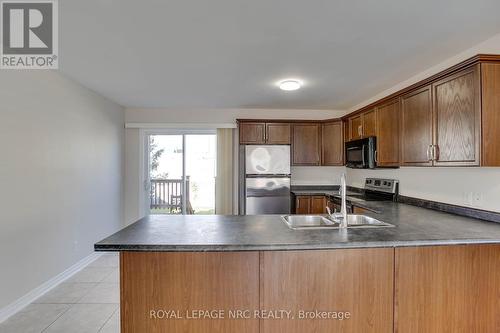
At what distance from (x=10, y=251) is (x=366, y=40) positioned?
3739 millimetres

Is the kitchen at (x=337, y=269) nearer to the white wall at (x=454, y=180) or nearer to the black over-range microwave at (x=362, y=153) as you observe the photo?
the white wall at (x=454, y=180)

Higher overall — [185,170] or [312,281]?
[185,170]

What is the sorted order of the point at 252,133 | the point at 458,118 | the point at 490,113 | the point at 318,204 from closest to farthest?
the point at 490,113 → the point at 458,118 → the point at 318,204 → the point at 252,133

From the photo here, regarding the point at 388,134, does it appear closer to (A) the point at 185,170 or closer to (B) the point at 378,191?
(B) the point at 378,191

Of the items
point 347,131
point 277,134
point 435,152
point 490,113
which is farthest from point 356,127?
point 490,113

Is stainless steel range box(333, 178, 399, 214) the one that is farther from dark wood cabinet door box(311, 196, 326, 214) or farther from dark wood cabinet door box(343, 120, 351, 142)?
dark wood cabinet door box(343, 120, 351, 142)

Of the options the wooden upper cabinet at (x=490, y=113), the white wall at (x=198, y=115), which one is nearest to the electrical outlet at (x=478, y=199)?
the wooden upper cabinet at (x=490, y=113)

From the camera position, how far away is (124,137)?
16.6ft

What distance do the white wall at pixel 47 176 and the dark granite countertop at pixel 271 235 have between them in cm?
141

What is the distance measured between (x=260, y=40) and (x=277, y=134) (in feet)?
8.32

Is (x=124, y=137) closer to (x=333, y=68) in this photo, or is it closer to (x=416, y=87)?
(x=333, y=68)

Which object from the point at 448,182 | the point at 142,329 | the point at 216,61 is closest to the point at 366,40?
the point at 216,61

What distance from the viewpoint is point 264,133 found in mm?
4785

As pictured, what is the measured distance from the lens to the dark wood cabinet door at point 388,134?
10.1 feet
